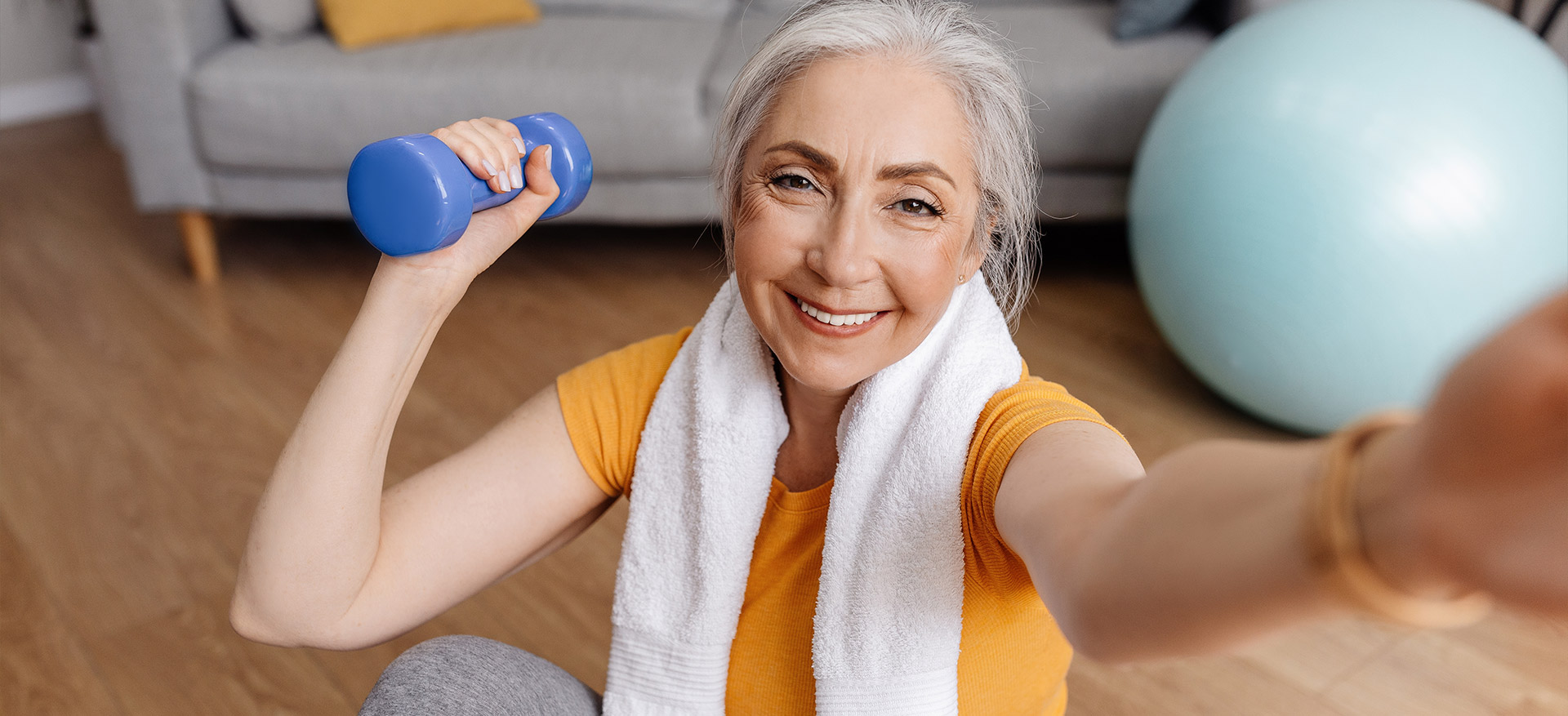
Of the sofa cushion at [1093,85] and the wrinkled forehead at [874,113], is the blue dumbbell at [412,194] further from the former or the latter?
the sofa cushion at [1093,85]

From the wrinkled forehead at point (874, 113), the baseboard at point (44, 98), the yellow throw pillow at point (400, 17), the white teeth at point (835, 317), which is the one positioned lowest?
the baseboard at point (44, 98)

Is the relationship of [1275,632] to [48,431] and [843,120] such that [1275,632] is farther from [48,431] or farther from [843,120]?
[48,431]

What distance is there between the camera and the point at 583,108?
8.66 feet

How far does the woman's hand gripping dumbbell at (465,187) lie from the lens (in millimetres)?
865

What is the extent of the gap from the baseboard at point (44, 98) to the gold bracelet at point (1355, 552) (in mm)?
5446

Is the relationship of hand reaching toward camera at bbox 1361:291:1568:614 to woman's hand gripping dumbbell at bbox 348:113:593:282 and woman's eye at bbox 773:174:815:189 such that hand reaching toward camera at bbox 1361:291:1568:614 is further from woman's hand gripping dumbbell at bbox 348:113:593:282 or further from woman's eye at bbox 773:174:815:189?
woman's hand gripping dumbbell at bbox 348:113:593:282

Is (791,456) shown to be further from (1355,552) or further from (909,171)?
(1355,552)

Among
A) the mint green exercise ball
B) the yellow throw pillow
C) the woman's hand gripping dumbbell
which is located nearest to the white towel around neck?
the woman's hand gripping dumbbell

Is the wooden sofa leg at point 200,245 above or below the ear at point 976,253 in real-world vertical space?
below

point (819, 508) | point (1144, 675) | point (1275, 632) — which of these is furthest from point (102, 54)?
point (1275, 632)

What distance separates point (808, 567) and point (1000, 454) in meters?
0.26

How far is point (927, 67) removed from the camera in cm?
91

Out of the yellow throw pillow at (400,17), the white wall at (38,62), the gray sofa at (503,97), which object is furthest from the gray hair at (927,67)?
the white wall at (38,62)

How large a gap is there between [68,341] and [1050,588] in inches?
115
